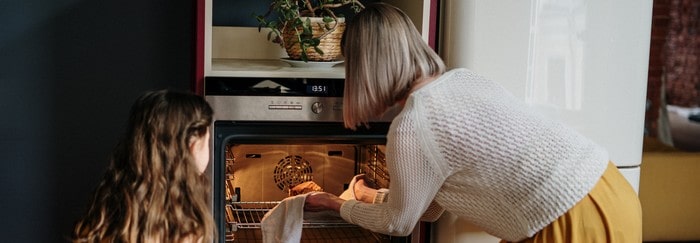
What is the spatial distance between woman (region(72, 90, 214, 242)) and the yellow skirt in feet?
2.38

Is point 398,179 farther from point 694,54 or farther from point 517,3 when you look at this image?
point 694,54

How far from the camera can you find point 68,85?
9.35ft

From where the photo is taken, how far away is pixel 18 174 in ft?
9.48

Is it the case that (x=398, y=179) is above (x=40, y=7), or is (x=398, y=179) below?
below

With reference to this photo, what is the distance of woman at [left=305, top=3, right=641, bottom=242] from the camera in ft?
6.40

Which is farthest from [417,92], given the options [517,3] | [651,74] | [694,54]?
[694,54]

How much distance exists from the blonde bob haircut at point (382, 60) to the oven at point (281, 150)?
27 centimetres

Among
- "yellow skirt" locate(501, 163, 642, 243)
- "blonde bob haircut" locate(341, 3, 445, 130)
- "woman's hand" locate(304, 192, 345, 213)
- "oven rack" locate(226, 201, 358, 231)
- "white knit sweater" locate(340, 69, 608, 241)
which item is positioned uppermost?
"blonde bob haircut" locate(341, 3, 445, 130)

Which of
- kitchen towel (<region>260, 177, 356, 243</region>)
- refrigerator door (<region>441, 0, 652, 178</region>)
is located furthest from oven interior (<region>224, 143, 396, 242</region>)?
refrigerator door (<region>441, 0, 652, 178</region>)

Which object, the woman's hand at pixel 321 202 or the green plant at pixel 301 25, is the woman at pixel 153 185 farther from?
the green plant at pixel 301 25

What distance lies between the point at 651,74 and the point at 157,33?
419cm

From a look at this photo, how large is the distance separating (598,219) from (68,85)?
1.61m

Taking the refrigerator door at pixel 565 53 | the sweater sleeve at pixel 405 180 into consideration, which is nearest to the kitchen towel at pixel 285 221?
the sweater sleeve at pixel 405 180

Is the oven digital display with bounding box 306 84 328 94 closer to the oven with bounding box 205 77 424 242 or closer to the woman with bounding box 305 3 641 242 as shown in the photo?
the oven with bounding box 205 77 424 242
